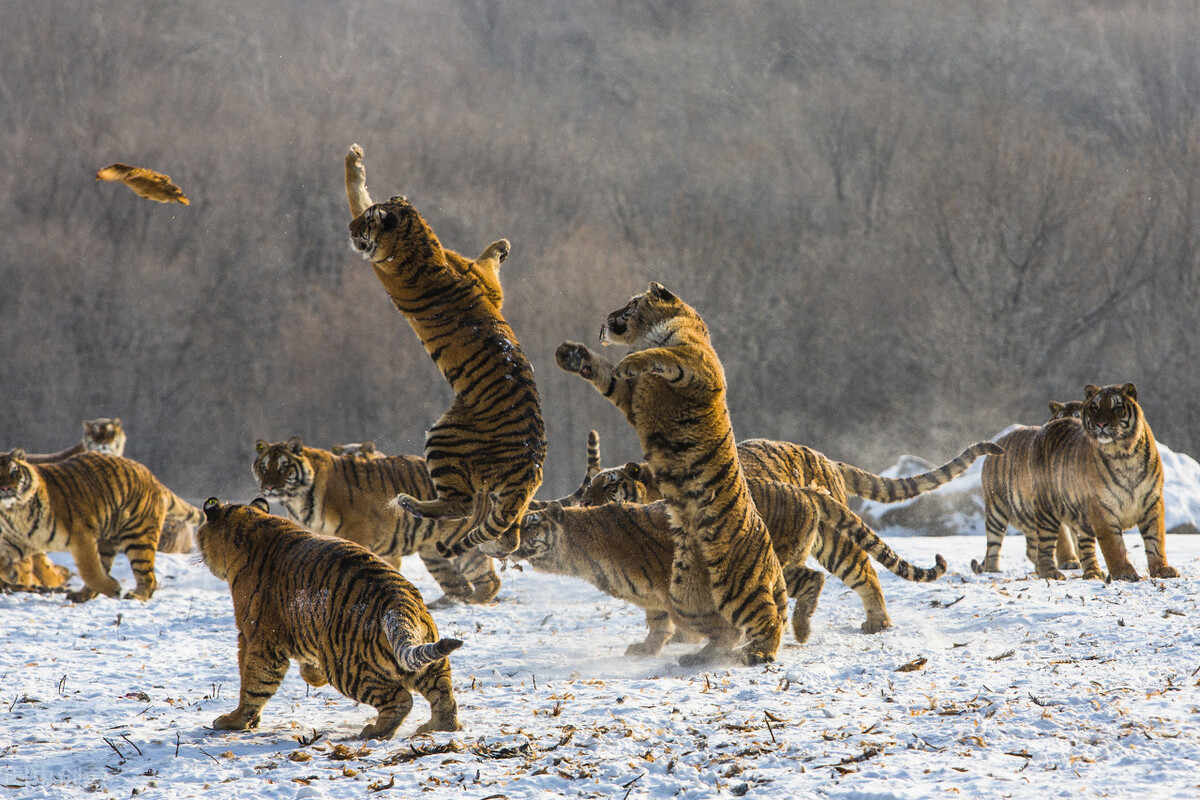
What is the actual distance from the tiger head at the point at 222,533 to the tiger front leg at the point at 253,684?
352mm

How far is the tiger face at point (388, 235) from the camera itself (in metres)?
2.92

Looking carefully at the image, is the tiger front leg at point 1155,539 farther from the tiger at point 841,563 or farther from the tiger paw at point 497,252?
the tiger paw at point 497,252

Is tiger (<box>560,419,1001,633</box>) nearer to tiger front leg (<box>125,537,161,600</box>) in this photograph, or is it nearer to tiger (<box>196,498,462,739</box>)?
tiger (<box>196,498,462,739</box>)

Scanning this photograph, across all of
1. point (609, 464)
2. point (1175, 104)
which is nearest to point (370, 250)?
point (609, 464)

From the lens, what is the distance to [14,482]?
5.78m

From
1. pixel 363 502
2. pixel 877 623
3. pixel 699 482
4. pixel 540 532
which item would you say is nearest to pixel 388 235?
pixel 699 482

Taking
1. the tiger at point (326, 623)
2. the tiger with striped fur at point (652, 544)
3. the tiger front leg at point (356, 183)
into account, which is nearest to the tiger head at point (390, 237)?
the tiger front leg at point (356, 183)

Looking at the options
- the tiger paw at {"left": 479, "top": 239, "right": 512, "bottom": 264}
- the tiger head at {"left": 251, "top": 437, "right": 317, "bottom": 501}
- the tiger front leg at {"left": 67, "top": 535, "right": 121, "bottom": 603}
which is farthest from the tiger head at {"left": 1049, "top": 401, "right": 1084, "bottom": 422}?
the tiger front leg at {"left": 67, "top": 535, "right": 121, "bottom": 603}

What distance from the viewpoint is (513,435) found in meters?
2.97

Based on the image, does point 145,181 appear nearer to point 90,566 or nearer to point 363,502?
point 363,502

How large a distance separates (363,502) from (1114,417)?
12.9ft

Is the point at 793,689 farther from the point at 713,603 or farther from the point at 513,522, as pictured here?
the point at 513,522

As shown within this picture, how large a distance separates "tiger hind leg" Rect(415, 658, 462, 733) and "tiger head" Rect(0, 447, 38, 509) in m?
3.80

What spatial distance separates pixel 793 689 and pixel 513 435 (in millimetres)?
1281
